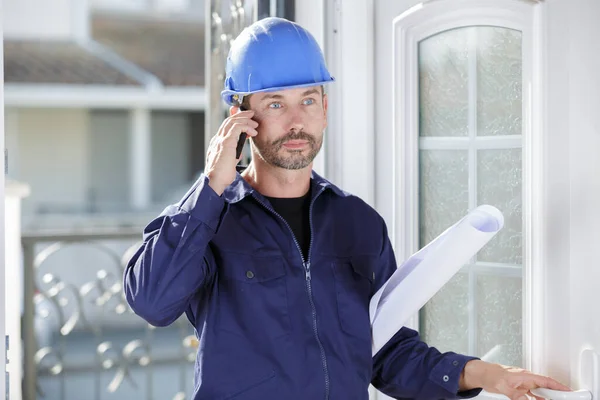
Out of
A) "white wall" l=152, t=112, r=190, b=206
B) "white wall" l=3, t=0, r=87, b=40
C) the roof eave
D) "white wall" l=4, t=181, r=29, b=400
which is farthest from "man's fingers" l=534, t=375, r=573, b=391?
"white wall" l=152, t=112, r=190, b=206

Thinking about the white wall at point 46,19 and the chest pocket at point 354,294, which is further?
the white wall at point 46,19

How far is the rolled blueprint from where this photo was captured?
5.20 feet

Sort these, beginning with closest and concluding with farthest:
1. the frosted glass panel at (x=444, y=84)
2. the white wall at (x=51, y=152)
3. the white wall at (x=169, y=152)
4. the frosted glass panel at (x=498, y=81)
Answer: the frosted glass panel at (x=498, y=81), the frosted glass panel at (x=444, y=84), the white wall at (x=51, y=152), the white wall at (x=169, y=152)

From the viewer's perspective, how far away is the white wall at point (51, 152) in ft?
49.1

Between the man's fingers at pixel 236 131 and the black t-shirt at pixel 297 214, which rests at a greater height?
the man's fingers at pixel 236 131

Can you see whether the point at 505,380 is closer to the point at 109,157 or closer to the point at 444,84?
the point at 444,84

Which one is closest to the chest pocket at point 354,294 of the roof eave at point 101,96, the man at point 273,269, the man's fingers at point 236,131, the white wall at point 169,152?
the man at point 273,269

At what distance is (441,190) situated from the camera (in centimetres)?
216

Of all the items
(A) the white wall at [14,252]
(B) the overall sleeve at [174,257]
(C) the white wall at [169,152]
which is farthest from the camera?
(C) the white wall at [169,152]

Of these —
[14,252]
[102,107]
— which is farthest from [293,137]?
[102,107]

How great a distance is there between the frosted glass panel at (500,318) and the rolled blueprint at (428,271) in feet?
1.05

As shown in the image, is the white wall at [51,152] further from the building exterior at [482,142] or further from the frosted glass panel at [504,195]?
the frosted glass panel at [504,195]

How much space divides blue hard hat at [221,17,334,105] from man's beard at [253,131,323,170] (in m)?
Result: 0.10

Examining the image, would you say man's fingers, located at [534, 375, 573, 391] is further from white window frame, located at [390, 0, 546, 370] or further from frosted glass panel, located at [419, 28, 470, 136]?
frosted glass panel, located at [419, 28, 470, 136]
